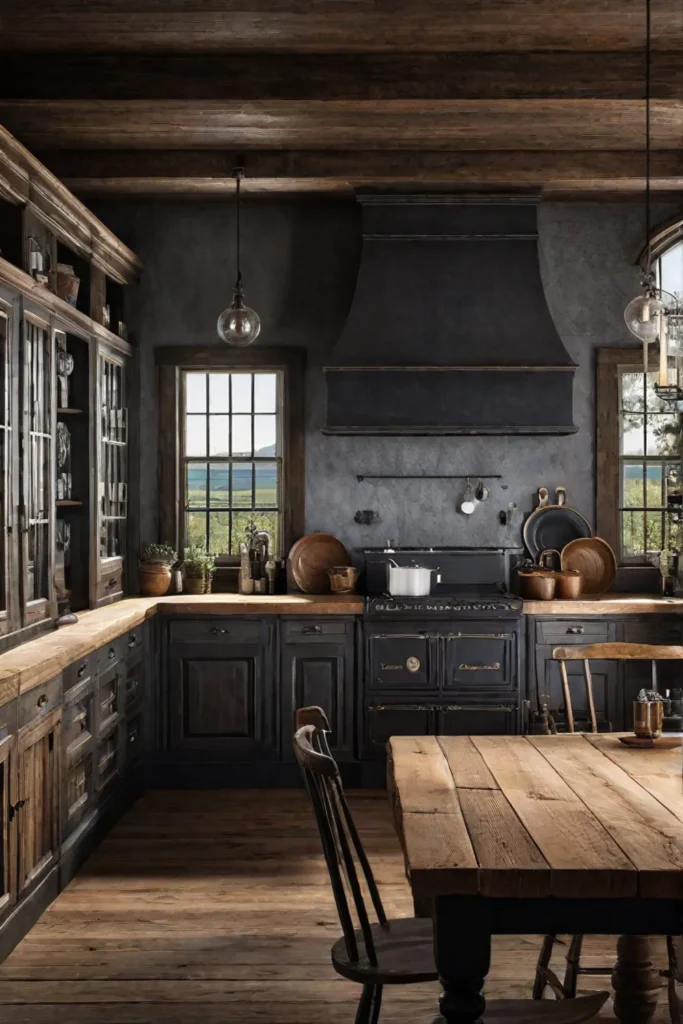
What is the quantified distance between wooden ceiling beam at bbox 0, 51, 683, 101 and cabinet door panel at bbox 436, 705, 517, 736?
10.4ft

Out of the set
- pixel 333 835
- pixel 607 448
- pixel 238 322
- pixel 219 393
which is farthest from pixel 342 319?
pixel 333 835

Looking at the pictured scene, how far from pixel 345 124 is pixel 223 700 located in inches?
124

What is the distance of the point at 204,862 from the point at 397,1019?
1.71m

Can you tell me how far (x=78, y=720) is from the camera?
4.79 metres

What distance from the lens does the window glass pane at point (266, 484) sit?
22.8ft

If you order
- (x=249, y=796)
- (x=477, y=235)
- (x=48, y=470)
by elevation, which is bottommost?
(x=249, y=796)

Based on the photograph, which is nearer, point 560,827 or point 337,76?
point 560,827

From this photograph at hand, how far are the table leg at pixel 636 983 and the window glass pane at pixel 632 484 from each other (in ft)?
13.3

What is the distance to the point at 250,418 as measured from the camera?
6.93 metres

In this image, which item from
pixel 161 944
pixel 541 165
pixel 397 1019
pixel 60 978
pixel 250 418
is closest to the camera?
pixel 397 1019

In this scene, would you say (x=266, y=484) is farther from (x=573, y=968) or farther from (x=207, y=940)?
(x=573, y=968)

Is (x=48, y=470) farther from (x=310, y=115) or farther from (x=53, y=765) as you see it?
(x=310, y=115)

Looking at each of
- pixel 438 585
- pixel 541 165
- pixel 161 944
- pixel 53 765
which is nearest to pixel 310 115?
pixel 541 165

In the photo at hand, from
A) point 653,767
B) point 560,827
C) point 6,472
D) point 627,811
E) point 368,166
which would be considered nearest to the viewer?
Answer: point 560,827
